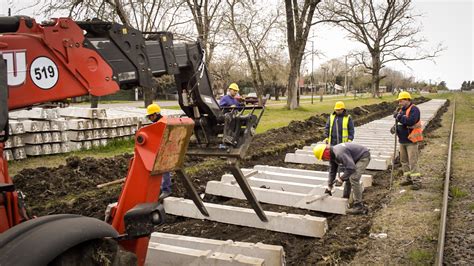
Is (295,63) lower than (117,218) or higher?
higher

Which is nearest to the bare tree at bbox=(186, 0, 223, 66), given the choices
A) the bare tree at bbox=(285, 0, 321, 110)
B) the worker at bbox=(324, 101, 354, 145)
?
the bare tree at bbox=(285, 0, 321, 110)

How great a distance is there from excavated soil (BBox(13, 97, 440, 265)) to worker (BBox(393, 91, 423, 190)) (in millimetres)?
590

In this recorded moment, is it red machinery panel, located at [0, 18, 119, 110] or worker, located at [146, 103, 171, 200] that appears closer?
red machinery panel, located at [0, 18, 119, 110]

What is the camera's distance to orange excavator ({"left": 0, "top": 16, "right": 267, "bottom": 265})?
2650mm

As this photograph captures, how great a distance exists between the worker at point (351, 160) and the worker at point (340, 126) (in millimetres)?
1037

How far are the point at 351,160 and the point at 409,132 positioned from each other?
8.56 feet

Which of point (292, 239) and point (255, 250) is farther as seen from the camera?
point (292, 239)

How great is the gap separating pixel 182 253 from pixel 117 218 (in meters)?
1.66

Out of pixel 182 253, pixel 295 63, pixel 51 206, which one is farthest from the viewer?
pixel 295 63

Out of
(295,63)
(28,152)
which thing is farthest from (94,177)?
(295,63)

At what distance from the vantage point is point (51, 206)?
757 centimetres

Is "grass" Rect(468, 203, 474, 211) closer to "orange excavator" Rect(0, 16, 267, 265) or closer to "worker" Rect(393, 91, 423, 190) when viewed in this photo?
"worker" Rect(393, 91, 423, 190)

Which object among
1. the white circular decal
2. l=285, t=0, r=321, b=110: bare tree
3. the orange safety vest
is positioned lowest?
the orange safety vest

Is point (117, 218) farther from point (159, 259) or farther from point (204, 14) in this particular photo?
point (204, 14)
